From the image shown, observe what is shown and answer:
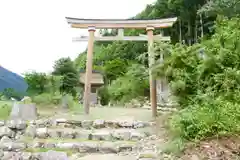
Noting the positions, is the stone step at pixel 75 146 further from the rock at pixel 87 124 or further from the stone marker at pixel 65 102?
the stone marker at pixel 65 102

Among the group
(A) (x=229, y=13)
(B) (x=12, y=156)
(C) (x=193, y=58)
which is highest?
(A) (x=229, y=13)

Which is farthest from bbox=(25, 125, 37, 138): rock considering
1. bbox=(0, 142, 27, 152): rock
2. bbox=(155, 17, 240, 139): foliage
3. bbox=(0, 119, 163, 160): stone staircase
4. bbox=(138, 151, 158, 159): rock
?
bbox=(155, 17, 240, 139): foliage

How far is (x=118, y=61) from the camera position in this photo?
1966cm

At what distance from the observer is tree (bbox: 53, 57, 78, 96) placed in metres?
12.1

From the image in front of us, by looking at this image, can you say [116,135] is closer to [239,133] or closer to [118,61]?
[239,133]

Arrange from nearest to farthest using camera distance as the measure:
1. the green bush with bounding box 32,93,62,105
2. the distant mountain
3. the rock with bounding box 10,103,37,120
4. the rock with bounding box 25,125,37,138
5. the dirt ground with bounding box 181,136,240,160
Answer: the dirt ground with bounding box 181,136,240,160 → the rock with bounding box 25,125,37,138 → the rock with bounding box 10,103,37,120 → the green bush with bounding box 32,93,62,105 → the distant mountain

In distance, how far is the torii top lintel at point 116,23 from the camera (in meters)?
8.46

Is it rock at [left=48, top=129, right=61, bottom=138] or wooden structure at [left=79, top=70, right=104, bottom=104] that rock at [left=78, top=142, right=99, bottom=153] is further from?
wooden structure at [left=79, top=70, right=104, bottom=104]

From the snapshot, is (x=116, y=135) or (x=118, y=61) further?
(x=118, y=61)

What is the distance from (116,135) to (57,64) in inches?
281

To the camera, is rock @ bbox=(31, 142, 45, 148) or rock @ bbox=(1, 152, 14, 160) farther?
rock @ bbox=(31, 142, 45, 148)

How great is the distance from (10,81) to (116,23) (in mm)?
5970

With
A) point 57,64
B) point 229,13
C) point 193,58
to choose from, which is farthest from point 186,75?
point 229,13

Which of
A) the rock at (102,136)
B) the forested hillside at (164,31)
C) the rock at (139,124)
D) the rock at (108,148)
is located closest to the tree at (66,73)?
the forested hillside at (164,31)
